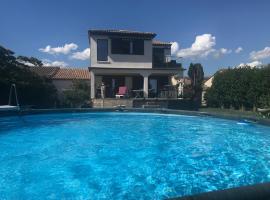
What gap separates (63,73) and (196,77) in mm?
15441

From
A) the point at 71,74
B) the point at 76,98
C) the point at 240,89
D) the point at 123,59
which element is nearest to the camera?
the point at 240,89

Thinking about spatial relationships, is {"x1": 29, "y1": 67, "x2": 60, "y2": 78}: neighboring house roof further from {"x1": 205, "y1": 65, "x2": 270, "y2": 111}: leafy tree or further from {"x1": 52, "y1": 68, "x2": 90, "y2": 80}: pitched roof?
{"x1": 205, "y1": 65, "x2": 270, "y2": 111}: leafy tree

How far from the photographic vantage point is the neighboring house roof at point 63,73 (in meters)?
30.7

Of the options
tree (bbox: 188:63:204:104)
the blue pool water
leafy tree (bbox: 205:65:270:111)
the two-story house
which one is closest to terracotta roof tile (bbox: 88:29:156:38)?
the two-story house

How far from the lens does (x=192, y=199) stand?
8.21ft

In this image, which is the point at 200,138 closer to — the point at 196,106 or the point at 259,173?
the point at 259,173

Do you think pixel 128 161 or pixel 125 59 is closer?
pixel 128 161

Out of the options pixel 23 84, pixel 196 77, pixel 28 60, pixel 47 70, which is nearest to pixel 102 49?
pixel 28 60

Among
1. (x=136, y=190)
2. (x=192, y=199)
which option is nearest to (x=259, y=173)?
(x=136, y=190)

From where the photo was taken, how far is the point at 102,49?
2561 cm

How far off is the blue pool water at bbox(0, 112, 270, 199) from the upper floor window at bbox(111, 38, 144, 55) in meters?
13.3

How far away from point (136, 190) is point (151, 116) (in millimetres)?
13851

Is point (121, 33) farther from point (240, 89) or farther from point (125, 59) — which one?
point (240, 89)

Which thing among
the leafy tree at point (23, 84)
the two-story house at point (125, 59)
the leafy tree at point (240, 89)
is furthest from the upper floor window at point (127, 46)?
the leafy tree at point (240, 89)
